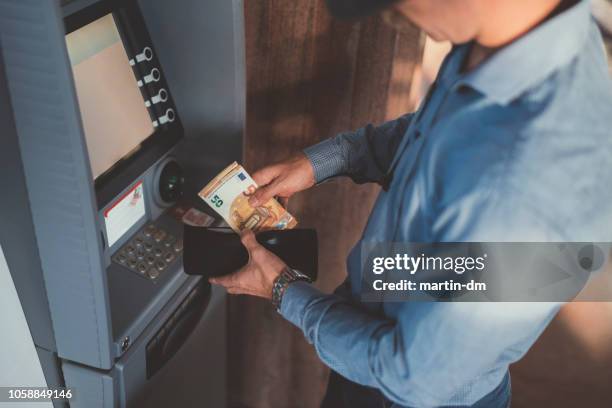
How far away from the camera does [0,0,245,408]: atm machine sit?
1.16m

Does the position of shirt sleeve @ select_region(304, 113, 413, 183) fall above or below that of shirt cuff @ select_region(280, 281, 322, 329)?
above

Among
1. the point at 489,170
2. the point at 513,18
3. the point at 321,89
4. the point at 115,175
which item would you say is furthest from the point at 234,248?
the point at 513,18

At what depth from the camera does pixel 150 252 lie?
1.75 metres

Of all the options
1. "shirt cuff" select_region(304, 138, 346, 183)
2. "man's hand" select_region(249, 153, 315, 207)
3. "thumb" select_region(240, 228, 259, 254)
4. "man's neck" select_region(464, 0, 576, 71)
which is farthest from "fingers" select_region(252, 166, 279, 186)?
"man's neck" select_region(464, 0, 576, 71)

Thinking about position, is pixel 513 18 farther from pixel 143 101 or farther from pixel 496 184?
pixel 143 101

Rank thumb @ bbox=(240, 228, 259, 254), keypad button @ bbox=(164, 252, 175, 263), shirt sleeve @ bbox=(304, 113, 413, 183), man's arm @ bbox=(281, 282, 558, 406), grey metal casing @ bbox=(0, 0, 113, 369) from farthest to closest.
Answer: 1. shirt sleeve @ bbox=(304, 113, 413, 183)
2. keypad button @ bbox=(164, 252, 175, 263)
3. thumb @ bbox=(240, 228, 259, 254)
4. man's arm @ bbox=(281, 282, 558, 406)
5. grey metal casing @ bbox=(0, 0, 113, 369)

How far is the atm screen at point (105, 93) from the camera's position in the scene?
5.09ft

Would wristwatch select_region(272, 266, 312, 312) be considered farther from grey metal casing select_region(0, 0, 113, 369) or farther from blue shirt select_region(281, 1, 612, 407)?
grey metal casing select_region(0, 0, 113, 369)

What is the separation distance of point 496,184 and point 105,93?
1.01 m

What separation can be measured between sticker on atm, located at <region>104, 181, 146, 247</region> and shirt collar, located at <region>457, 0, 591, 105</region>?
940 millimetres

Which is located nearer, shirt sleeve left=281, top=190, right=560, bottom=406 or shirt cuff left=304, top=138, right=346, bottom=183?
shirt sleeve left=281, top=190, right=560, bottom=406

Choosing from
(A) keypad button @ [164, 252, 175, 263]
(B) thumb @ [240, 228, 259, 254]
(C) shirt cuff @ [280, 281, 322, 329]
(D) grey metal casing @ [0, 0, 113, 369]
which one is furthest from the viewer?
(A) keypad button @ [164, 252, 175, 263]

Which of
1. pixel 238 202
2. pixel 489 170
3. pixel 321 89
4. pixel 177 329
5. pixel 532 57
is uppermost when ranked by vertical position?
pixel 532 57

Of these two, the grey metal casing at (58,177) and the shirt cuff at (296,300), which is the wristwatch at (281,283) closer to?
the shirt cuff at (296,300)
